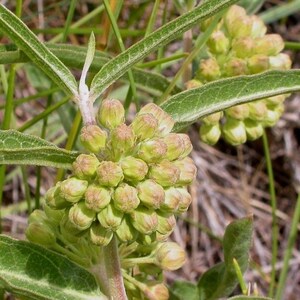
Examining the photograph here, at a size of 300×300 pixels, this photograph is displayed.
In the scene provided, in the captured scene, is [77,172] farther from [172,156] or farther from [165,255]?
[165,255]

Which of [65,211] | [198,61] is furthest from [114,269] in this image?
[198,61]

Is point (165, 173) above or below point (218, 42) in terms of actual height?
below

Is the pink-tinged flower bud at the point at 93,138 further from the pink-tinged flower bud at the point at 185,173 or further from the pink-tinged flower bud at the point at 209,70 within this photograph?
the pink-tinged flower bud at the point at 209,70

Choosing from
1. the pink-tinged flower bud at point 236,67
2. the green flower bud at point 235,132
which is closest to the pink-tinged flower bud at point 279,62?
the pink-tinged flower bud at point 236,67

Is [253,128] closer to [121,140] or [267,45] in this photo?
[267,45]

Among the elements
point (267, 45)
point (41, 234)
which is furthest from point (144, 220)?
point (267, 45)

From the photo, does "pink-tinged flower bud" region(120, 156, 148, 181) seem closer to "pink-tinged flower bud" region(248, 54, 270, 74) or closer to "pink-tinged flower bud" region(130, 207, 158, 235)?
"pink-tinged flower bud" region(130, 207, 158, 235)
